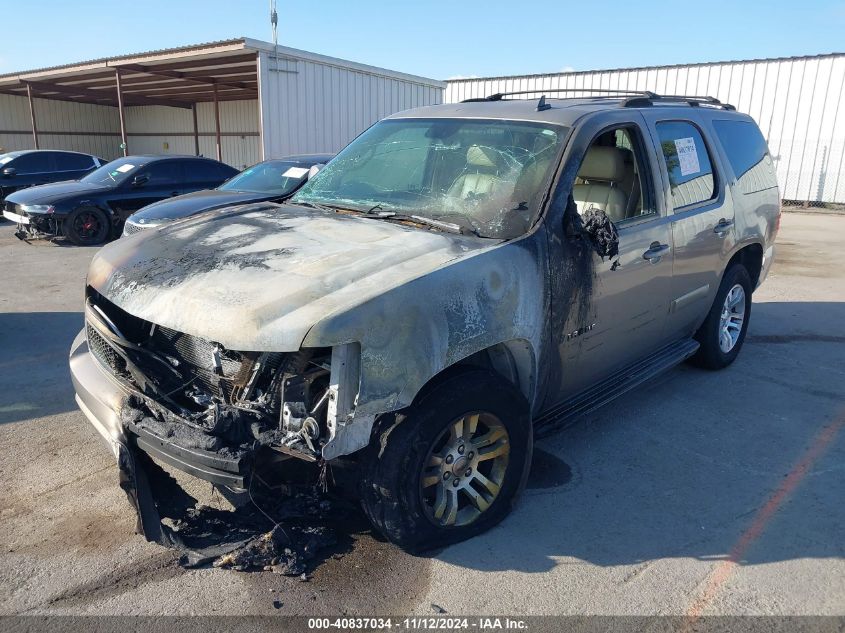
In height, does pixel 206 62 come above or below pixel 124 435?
above

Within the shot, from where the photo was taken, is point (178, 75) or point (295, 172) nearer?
point (295, 172)

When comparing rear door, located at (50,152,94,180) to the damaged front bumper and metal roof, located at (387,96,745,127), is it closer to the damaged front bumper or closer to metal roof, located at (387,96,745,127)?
metal roof, located at (387,96,745,127)

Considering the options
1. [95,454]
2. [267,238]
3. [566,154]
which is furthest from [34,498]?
[566,154]

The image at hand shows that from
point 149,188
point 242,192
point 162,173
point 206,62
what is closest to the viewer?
point 242,192

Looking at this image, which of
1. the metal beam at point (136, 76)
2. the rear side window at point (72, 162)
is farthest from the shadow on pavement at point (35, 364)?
the metal beam at point (136, 76)

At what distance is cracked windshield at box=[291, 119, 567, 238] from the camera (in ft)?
10.9

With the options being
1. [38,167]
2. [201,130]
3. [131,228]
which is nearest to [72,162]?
[38,167]

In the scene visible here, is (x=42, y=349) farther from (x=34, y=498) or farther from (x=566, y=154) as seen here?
(x=566, y=154)

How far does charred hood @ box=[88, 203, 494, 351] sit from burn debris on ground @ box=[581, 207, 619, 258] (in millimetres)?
599

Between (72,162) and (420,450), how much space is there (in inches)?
649

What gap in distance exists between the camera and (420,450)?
2721mm

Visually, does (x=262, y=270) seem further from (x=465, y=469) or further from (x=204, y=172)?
(x=204, y=172)

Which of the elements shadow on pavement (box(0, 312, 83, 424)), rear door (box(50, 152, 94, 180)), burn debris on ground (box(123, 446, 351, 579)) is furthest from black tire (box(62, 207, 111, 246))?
burn debris on ground (box(123, 446, 351, 579))

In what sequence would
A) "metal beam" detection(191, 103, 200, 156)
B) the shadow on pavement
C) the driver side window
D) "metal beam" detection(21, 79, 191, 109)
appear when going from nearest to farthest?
the driver side window, the shadow on pavement, "metal beam" detection(21, 79, 191, 109), "metal beam" detection(191, 103, 200, 156)
